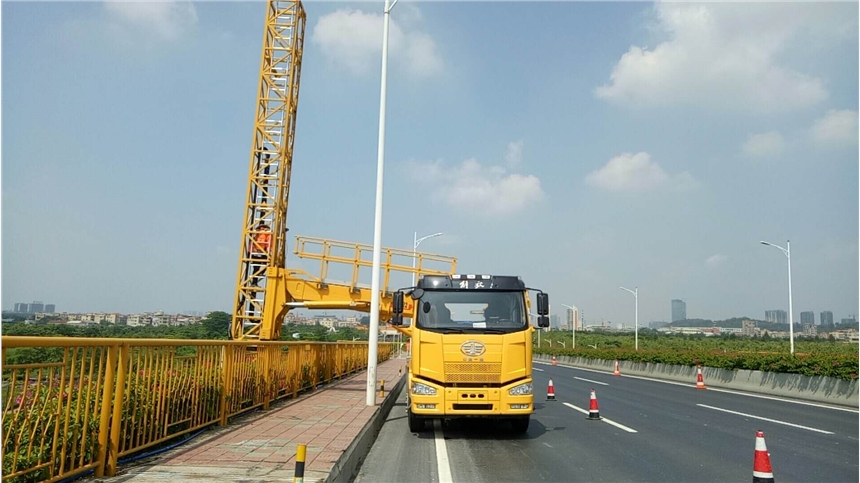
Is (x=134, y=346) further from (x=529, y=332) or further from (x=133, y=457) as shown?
(x=529, y=332)

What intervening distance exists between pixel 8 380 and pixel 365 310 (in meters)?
19.4

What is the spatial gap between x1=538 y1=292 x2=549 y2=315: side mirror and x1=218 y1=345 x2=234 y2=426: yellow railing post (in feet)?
17.0

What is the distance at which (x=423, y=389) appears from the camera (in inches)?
385

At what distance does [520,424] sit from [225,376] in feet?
16.2

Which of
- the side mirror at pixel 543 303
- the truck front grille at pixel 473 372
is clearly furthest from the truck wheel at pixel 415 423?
the side mirror at pixel 543 303

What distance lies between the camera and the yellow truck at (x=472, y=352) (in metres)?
9.66

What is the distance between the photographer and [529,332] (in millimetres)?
10039

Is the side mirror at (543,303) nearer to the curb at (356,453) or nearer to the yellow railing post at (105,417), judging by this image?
the curb at (356,453)

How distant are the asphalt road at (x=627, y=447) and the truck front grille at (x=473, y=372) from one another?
0.99 meters

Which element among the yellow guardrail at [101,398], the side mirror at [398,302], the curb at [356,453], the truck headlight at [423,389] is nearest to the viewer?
the yellow guardrail at [101,398]

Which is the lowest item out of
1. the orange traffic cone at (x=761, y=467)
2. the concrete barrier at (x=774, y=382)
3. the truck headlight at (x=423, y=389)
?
the concrete barrier at (x=774, y=382)

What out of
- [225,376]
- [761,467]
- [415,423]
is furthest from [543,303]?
[225,376]

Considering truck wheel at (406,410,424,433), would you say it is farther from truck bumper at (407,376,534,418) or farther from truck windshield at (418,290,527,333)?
truck windshield at (418,290,527,333)

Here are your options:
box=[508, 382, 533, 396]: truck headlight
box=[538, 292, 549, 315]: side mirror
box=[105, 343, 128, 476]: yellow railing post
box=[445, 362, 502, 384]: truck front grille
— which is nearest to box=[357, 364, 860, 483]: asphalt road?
box=[508, 382, 533, 396]: truck headlight
